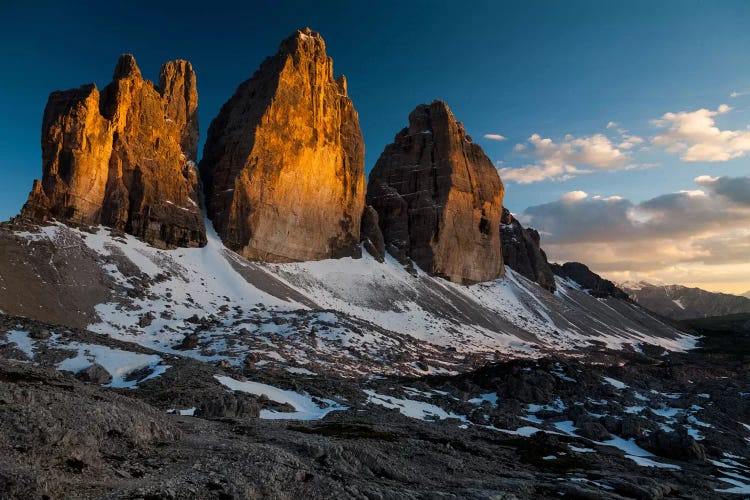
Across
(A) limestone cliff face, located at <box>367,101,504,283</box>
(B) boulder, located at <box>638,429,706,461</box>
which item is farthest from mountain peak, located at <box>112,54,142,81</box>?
(B) boulder, located at <box>638,429,706,461</box>

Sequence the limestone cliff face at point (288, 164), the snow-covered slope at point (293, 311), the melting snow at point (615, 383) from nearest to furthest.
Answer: the melting snow at point (615, 383) → the snow-covered slope at point (293, 311) → the limestone cliff face at point (288, 164)

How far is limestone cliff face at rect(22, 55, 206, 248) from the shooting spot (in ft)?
251

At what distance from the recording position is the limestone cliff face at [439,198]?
140625 millimetres

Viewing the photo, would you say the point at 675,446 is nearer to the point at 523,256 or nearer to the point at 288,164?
the point at 288,164

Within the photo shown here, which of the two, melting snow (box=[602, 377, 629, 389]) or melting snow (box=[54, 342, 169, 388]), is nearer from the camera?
melting snow (box=[54, 342, 169, 388])

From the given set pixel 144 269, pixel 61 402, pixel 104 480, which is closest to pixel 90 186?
pixel 144 269

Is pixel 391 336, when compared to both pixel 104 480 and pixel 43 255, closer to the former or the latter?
pixel 43 255

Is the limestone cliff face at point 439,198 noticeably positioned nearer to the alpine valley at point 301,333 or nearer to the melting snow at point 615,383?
the alpine valley at point 301,333

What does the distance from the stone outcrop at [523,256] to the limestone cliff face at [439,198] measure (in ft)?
69.3

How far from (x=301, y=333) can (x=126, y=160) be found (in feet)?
162

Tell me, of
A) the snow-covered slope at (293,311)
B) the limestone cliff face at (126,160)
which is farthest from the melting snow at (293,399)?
the limestone cliff face at (126,160)

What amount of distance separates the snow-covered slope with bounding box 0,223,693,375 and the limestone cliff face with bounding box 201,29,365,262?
518 cm

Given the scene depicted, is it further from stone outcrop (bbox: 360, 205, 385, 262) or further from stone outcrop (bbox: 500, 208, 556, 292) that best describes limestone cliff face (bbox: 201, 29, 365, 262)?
stone outcrop (bbox: 500, 208, 556, 292)

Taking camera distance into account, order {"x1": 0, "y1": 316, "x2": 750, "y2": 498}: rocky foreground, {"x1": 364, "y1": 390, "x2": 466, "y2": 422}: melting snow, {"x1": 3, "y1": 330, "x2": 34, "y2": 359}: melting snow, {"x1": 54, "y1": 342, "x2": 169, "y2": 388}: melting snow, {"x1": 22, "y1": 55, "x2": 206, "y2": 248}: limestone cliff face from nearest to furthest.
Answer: {"x1": 0, "y1": 316, "x2": 750, "y2": 498}: rocky foreground
{"x1": 54, "y1": 342, "x2": 169, "y2": 388}: melting snow
{"x1": 3, "y1": 330, "x2": 34, "y2": 359}: melting snow
{"x1": 364, "y1": 390, "x2": 466, "y2": 422}: melting snow
{"x1": 22, "y1": 55, "x2": 206, "y2": 248}: limestone cliff face
